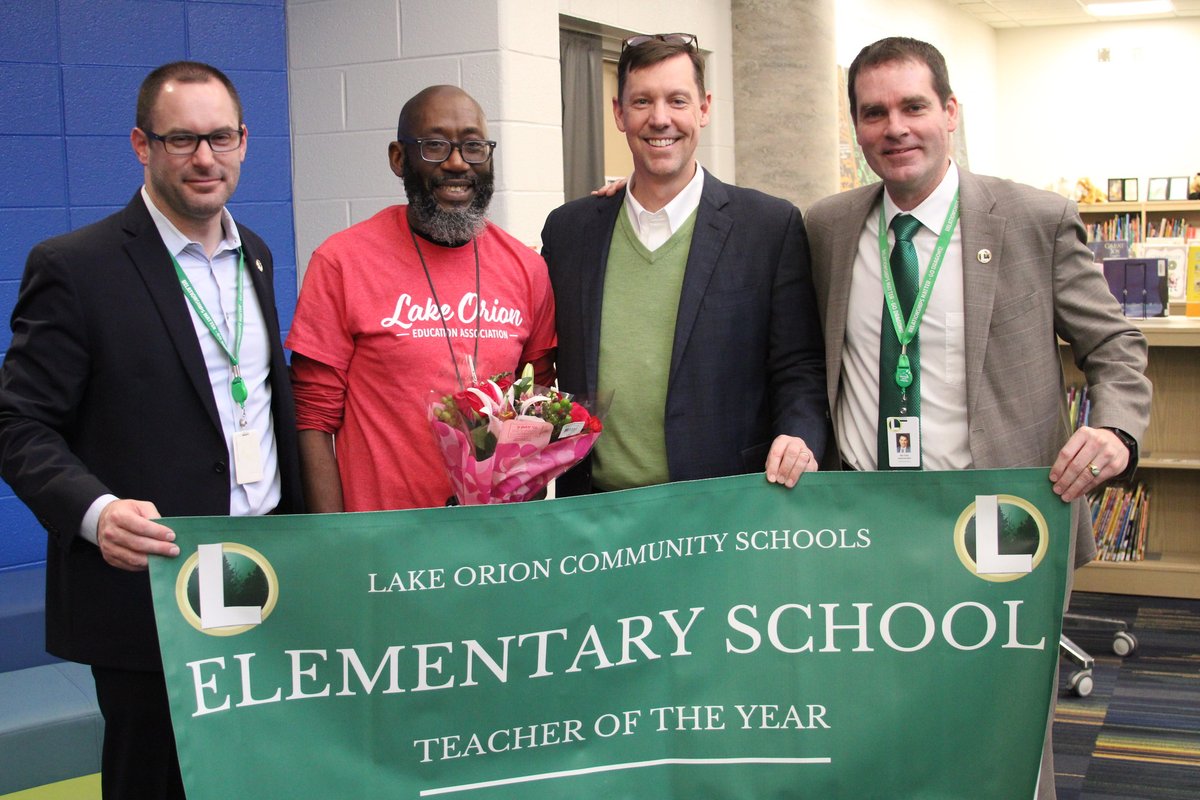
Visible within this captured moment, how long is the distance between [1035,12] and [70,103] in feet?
38.7

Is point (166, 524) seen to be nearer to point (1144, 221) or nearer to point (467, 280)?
point (467, 280)

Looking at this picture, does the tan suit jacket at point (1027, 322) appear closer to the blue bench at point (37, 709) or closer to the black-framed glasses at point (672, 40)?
the black-framed glasses at point (672, 40)

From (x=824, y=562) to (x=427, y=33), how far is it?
313 cm

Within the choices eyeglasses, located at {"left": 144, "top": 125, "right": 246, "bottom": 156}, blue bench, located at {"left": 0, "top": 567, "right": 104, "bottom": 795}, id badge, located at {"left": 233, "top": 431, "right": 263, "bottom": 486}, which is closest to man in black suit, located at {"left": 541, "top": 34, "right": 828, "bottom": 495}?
id badge, located at {"left": 233, "top": 431, "right": 263, "bottom": 486}

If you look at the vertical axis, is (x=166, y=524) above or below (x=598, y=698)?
above

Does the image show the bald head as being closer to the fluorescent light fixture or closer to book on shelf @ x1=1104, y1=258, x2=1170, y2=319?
book on shelf @ x1=1104, y1=258, x2=1170, y2=319

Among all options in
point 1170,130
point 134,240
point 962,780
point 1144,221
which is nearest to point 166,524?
point 134,240

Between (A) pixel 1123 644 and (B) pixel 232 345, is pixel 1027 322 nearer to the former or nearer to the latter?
(B) pixel 232 345

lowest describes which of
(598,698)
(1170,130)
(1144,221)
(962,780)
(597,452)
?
(962,780)

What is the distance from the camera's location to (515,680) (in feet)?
6.59

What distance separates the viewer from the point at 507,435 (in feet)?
6.73

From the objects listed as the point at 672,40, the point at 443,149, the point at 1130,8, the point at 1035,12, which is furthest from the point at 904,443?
the point at 1130,8

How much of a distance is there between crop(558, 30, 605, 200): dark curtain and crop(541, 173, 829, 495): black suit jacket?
312 centimetres

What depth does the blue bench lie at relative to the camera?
3115mm
